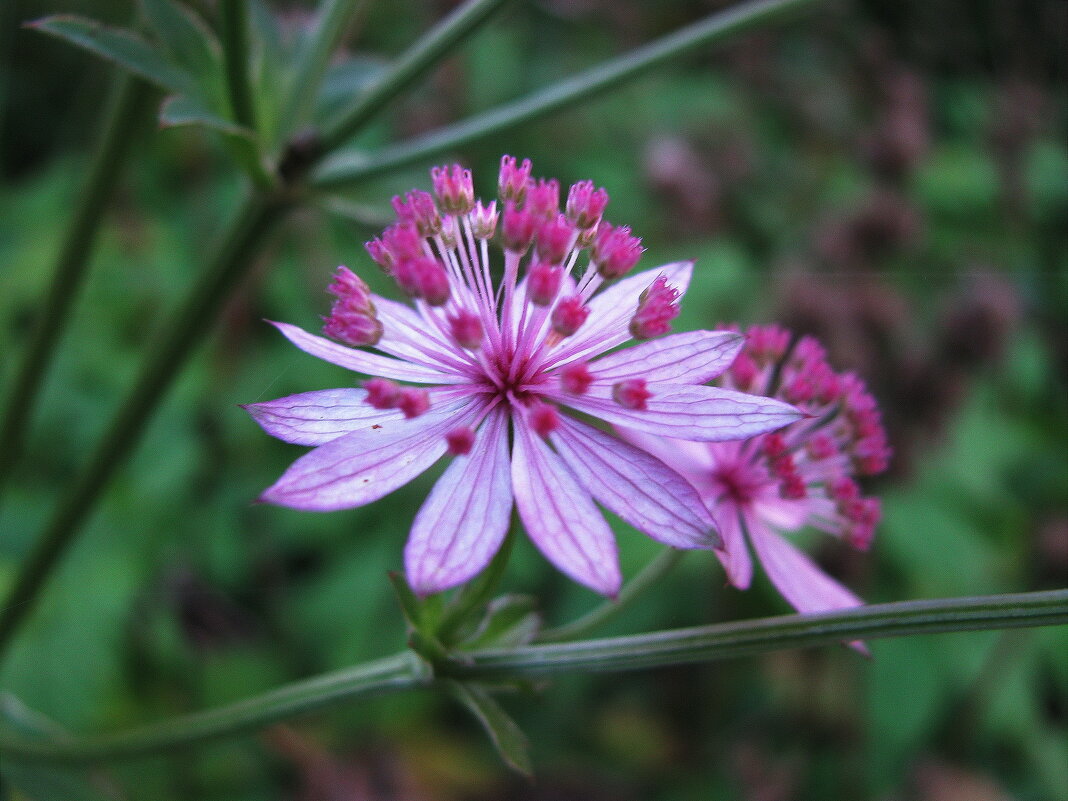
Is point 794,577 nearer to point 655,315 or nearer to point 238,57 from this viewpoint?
point 655,315

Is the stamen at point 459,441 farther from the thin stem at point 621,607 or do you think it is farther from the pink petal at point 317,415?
the thin stem at point 621,607

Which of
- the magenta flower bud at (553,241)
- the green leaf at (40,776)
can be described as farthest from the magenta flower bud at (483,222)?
the green leaf at (40,776)

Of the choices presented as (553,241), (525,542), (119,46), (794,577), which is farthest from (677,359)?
(525,542)

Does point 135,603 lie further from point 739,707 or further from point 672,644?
point 672,644

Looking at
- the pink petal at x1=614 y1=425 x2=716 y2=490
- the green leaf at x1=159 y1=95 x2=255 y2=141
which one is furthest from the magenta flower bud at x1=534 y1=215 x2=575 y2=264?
the green leaf at x1=159 y1=95 x2=255 y2=141

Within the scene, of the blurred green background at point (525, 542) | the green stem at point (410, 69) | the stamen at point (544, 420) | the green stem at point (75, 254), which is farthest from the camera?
the blurred green background at point (525, 542)

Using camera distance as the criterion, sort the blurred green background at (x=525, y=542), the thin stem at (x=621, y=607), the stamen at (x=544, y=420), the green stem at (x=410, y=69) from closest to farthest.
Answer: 1. the stamen at (x=544, y=420)
2. the thin stem at (x=621, y=607)
3. the green stem at (x=410, y=69)
4. the blurred green background at (x=525, y=542)

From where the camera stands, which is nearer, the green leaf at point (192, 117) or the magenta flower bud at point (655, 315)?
the magenta flower bud at point (655, 315)
